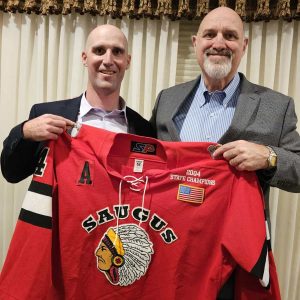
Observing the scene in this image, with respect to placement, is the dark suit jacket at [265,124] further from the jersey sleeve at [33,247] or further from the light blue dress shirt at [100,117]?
the jersey sleeve at [33,247]

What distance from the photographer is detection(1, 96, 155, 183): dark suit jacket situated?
4.11ft

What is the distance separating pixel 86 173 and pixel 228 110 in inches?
25.0

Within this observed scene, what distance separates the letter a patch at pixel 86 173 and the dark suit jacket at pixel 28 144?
9.3 inches

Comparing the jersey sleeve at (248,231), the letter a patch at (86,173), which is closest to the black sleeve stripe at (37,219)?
the letter a patch at (86,173)

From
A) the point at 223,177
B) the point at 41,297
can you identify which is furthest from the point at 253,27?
the point at 41,297

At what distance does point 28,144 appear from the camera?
1260mm

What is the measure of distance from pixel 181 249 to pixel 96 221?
11.4 inches

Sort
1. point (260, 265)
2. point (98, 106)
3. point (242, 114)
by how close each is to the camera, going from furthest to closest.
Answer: point (98, 106) < point (242, 114) < point (260, 265)

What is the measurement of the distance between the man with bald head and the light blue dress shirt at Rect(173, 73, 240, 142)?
6.8 inches

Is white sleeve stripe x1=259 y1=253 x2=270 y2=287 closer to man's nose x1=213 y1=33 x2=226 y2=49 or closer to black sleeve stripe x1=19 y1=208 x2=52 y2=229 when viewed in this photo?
black sleeve stripe x1=19 y1=208 x2=52 y2=229

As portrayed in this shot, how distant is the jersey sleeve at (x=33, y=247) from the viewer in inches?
43.8

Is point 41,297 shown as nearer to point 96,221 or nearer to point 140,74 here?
point 96,221

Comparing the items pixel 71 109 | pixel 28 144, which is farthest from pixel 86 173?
pixel 71 109

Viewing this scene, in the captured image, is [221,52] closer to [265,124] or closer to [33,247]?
[265,124]
